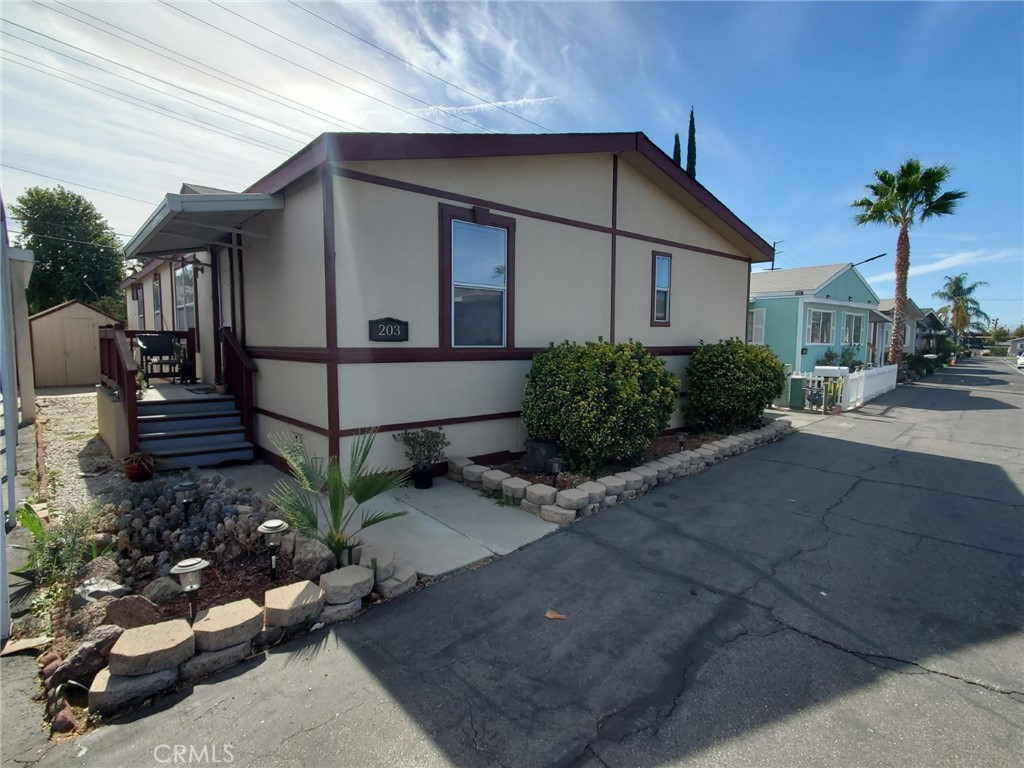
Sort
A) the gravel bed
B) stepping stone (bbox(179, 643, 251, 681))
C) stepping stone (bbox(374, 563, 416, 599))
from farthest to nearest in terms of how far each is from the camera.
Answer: the gravel bed → stepping stone (bbox(374, 563, 416, 599)) → stepping stone (bbox(179, 643, 251, 681))

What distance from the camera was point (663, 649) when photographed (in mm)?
2947

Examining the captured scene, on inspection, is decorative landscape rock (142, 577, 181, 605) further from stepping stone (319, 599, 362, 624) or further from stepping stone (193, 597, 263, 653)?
stepping stone (319, 599, 362, 624)

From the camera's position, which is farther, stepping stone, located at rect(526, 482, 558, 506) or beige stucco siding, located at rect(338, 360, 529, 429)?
beige stucco siding, located at rect(338, 360, 529, 429)

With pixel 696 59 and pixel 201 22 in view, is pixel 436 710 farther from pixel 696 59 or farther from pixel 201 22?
pixel 201 22

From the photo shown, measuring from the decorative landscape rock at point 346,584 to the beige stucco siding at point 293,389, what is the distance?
2.39 m

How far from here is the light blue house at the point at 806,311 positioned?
17594 millimetres

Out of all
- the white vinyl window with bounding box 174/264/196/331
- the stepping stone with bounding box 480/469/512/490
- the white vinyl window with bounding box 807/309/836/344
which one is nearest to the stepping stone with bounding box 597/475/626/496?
the stepping stone with bounding box 480/469/512/490

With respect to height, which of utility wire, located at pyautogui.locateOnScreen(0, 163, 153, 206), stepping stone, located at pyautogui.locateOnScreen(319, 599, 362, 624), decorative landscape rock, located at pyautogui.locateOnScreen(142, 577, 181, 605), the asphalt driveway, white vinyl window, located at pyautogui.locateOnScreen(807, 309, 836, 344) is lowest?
the asphalt driveway

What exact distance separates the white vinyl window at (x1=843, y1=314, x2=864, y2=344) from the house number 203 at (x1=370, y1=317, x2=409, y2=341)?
70.1 feet

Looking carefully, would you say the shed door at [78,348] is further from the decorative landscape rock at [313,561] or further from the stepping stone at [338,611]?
the stepping stone at [338,611]

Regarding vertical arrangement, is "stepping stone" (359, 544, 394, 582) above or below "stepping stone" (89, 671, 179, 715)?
above

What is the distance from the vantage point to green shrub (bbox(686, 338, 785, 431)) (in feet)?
28.1

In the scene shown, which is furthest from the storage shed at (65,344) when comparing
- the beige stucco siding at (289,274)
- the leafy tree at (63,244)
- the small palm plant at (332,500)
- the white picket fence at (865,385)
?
the white picket fence at (865,385)

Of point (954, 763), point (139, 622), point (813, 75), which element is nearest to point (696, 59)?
point (813, 75)
